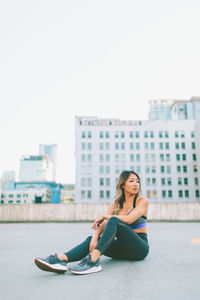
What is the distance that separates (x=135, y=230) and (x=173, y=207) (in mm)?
12144

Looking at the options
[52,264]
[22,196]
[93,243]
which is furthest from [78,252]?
[22,196]

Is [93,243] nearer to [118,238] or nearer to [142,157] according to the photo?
[118,238]

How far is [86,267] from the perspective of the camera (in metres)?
2.69

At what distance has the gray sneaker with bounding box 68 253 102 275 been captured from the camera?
2647 millimetres


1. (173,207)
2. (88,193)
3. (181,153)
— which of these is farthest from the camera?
(181,153)

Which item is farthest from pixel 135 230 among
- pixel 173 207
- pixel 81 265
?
pixel 173 207

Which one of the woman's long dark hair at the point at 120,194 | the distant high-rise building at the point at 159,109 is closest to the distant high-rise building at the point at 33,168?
the distant high-rise building at the point at 159,109

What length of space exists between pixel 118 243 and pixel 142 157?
60.6 metres

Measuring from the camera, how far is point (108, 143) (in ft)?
207

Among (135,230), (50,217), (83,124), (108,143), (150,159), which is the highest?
(83,124)

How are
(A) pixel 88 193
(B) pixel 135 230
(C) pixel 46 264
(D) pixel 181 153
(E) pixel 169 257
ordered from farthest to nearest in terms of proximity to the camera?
1. (D) pixel 181 153
2. (A) pixel 88 193
3. (E) pixel 169 257
4. (B) pixel 135 230
5. (C) pixel 46 264

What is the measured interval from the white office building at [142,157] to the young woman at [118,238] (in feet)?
184

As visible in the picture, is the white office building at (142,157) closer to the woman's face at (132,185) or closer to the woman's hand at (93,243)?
the woman's face at (132,185)

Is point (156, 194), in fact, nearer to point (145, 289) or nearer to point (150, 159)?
point (150, 159)
